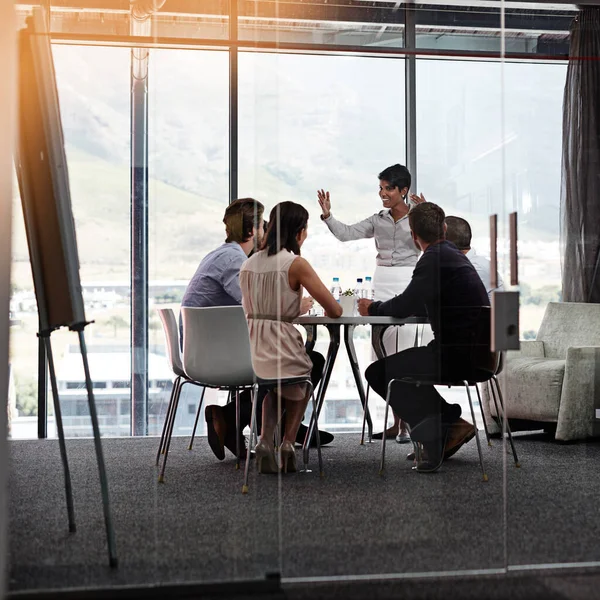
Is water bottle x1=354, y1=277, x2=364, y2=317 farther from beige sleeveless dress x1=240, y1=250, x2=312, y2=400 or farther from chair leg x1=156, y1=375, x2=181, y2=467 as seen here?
chair leg x1=156, y1=375, x2=181, y2=467

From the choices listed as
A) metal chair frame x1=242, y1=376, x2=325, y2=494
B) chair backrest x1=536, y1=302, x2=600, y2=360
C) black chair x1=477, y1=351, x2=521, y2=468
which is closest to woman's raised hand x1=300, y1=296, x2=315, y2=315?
metal chair frame x1=242, y1=376, x2=325, y2=494

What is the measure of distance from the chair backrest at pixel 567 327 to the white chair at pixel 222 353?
0.92 meters

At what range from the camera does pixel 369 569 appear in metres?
2.62

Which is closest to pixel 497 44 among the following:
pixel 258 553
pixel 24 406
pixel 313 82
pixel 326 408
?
pixel 313 82

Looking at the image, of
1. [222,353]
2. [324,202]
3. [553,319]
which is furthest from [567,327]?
[222,353]

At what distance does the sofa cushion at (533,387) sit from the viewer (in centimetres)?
290

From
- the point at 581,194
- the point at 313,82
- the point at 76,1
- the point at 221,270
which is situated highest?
the point at 76,1

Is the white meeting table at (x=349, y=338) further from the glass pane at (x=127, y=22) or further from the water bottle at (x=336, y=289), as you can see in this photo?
the glass pane at (x=127, y=22)

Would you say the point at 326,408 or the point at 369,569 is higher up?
the point at 326,408

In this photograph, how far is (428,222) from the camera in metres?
2.86

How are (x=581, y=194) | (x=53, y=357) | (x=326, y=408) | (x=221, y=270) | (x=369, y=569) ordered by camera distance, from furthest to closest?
(x=221, y=270) < (x=581, y=194) < (x=53, y=357) < (x=326, y=408) < (x=369, y=569)

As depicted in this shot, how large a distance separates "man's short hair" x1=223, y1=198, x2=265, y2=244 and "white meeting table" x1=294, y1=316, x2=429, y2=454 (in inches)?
16.3

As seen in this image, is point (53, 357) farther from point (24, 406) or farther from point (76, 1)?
point (76, 1)

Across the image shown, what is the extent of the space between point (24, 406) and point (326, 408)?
121 cm
